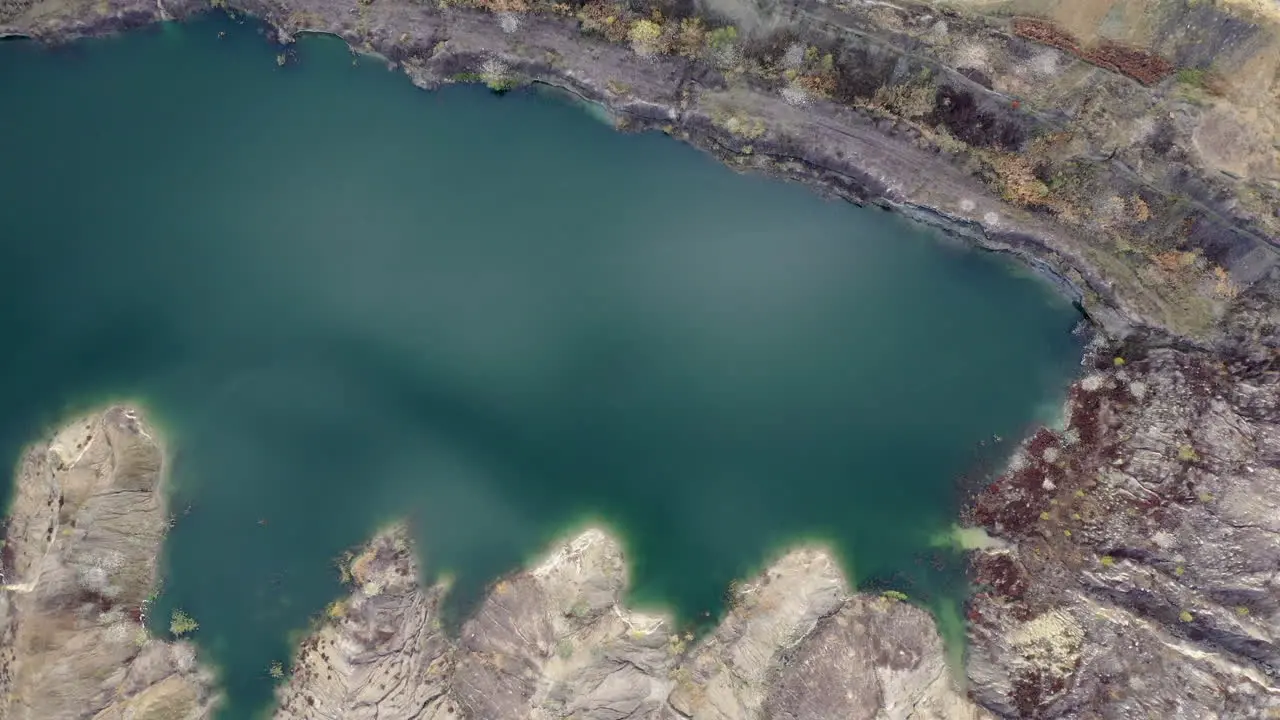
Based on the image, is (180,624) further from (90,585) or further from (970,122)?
(970,122)

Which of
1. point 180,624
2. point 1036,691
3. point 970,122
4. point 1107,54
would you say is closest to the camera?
point 1107,54

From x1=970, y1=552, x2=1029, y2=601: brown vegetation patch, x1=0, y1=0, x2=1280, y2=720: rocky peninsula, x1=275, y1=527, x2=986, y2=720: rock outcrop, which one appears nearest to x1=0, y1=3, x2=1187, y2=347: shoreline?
x1=0, y1=0, x2=1280, y2=720: rocky peninsula

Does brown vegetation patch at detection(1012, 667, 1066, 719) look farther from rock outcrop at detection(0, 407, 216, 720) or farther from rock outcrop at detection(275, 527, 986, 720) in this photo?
rock outcrop at detection(0, 407, 216, 720)

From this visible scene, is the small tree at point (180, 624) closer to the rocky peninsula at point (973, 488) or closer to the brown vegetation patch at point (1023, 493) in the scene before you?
the rocky peninsula at point (973, 488)

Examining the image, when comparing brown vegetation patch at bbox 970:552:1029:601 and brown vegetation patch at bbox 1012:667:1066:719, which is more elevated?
brown vegetation patch at bbox 970:552:1029:601

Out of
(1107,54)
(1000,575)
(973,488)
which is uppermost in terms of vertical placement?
(1107,54)

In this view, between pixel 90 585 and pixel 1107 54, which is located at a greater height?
pixel 1107 54

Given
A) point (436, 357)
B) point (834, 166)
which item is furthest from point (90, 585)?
point (834, 166)
